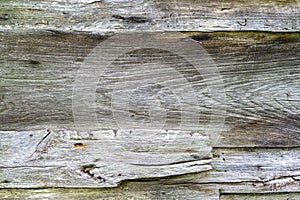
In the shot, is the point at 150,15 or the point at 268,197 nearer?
the point at 150,15

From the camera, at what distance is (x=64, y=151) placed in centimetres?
95

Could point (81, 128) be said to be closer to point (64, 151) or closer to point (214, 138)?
point (64, 151)

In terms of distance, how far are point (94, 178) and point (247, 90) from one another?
0.45 meters

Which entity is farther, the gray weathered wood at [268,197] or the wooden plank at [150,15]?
the gray weathered wood at [268,197]

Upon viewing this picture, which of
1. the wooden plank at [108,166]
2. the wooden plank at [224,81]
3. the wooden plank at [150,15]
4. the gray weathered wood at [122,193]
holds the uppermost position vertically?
the wooden plank at [150,15]

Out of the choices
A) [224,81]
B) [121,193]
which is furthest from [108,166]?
[224,81]

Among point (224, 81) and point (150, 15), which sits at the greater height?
point (150, 15)

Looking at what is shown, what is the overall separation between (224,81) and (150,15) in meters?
0.25

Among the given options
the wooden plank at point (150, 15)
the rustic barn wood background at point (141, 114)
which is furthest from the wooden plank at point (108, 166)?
the wooden plank at point (150, 15)

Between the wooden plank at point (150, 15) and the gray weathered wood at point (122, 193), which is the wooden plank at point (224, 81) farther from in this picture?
the gray weathered wood at point (122, 193)

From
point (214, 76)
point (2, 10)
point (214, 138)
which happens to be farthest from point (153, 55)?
point (2, 10)

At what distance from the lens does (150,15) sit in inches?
35.7

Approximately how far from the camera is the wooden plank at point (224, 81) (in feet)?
2.98

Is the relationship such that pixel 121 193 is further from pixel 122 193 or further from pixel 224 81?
pixel 224 81
